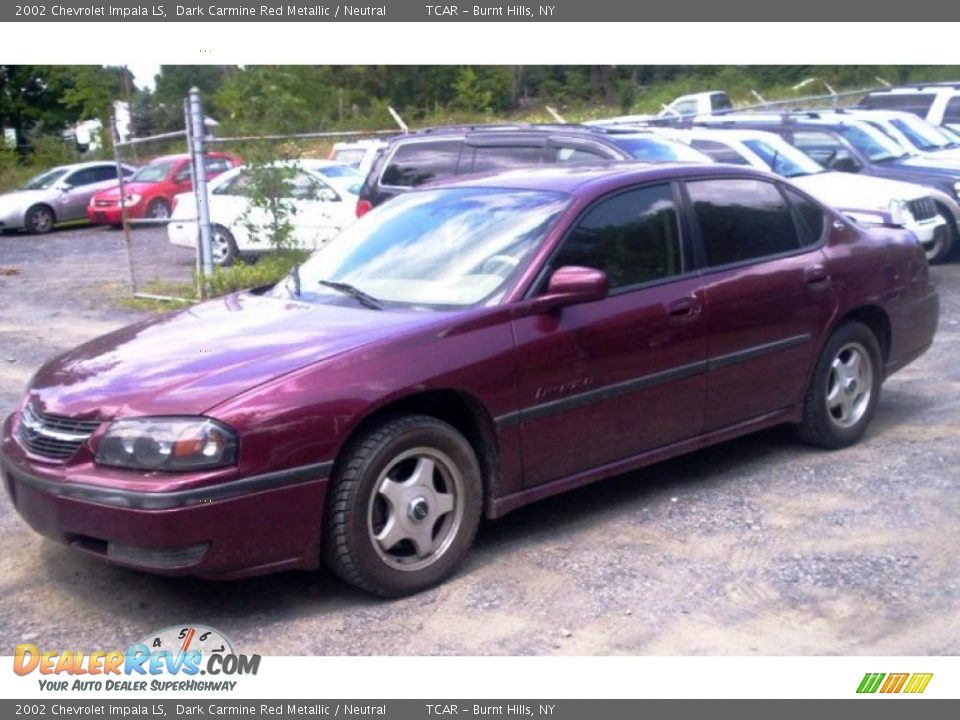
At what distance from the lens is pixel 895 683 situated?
415 cm

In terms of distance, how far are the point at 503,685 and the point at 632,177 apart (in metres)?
2.79

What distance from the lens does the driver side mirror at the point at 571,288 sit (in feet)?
17.3

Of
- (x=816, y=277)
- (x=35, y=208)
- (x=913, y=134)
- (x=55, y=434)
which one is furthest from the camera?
(x=35, y=208)

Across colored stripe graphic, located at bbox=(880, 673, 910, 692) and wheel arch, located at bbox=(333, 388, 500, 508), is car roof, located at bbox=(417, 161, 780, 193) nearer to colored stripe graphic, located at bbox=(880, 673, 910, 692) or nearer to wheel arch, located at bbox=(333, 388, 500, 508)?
wheel arch, located at bbox=(333, 388, 500, 508)

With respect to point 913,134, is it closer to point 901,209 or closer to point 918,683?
point 901,209

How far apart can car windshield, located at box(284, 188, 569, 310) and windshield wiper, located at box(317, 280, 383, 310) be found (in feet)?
0.04

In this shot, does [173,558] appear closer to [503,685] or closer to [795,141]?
[503,685]

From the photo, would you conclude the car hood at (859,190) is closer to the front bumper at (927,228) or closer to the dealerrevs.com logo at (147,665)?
the front bumper at (927,228)

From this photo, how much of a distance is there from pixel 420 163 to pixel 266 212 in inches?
62.1

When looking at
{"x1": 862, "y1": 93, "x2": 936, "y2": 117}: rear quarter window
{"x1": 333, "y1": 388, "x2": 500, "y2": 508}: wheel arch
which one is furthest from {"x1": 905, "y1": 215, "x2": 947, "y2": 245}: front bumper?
{"x1": 333, "y1": 388, "x2": 500, "y2": 508}: wheel arch

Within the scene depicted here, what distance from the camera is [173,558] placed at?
14.5ft

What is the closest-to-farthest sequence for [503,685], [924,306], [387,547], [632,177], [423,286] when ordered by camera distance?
1. [503,685]
2. [387,547]
3. [423,286]
4. [632,177]
5. [924,306]

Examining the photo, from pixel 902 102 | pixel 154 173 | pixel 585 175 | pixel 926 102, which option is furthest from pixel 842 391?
pixel 154 173

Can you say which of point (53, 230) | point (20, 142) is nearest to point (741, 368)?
point (53, 230)
